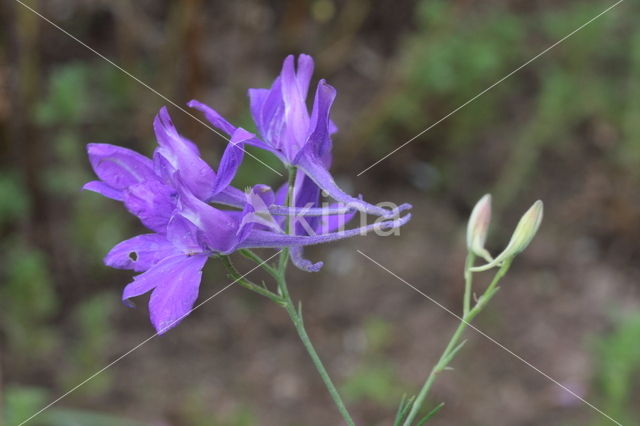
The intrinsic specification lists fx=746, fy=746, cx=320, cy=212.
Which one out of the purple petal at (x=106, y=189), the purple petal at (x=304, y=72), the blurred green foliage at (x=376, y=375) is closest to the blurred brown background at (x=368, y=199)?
the blurred green foliage at (x=376, y=375)

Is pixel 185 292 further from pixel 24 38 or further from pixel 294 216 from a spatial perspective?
pixel 24 38

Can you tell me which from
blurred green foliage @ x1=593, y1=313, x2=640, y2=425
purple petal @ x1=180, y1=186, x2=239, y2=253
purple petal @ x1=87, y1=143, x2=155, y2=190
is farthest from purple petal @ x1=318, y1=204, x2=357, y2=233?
blurred green foliage @ x1=593, y1=313, x2=640, y2=425

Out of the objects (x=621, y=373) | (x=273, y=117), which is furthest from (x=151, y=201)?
(x=621, y=373)

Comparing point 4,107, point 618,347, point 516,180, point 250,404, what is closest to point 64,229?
point 4,107

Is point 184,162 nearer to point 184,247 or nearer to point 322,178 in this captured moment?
point 184,247

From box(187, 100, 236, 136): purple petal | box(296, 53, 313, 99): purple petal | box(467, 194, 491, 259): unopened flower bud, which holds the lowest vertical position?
box(467, 194, 491, 259): unopened flower bud

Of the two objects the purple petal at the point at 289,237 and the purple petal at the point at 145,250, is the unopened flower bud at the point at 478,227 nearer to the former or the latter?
the purple petal at the point at 289,237

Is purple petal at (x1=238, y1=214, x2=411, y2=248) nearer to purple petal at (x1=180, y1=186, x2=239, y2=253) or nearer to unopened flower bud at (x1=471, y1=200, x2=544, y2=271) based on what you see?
purple petal at (x1=180, y1=186, x2=239, y2=253)

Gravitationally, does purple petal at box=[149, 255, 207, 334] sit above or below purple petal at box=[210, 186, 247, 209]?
below
